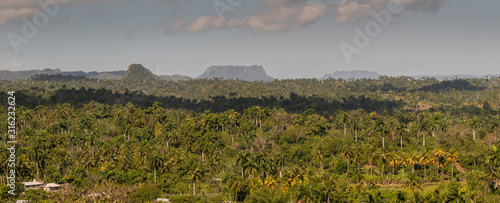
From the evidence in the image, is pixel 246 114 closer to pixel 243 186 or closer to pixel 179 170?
pixel 179 170

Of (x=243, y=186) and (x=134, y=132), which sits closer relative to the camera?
(x=243, y=186)

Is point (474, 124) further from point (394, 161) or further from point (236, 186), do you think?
point (236, 186)

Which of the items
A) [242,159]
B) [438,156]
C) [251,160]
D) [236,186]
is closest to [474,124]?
[438,156]

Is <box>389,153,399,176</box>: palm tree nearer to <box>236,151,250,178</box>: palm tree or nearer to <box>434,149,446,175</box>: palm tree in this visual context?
<box>434,149,446,175</box>: palm tree

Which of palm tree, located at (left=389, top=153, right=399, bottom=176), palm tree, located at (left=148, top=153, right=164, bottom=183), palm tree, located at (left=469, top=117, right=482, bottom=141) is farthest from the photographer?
palm tree, located at (left=469, top=117, right=482, bottom=141)

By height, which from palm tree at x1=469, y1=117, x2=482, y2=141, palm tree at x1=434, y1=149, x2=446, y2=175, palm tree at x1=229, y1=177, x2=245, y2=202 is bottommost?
palm tree at x1=229, y1=177, x2=245, y2=202

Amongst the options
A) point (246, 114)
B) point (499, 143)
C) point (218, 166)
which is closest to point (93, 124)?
point (246, 114)

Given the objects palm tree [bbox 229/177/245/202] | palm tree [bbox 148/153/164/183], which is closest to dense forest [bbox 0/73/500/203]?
palm tree [bbox 148/153/164/183]

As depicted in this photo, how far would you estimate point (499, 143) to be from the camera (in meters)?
119

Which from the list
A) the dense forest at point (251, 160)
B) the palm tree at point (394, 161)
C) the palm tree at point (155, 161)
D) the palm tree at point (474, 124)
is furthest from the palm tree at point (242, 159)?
the palm tree at point (474, 124)

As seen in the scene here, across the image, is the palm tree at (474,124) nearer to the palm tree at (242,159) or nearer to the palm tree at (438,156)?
the palm tree at (438,156)

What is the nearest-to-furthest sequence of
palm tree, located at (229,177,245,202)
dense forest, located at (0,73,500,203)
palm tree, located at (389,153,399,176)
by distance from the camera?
dense forest, located at (0,73,500,203)
palm tree, located at (229,177,245,202)
palm tree, located at (389,153,399,176)

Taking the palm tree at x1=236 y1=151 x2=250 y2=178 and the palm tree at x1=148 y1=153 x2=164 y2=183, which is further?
the palm tree at x1=148 y1=153 x2=164 y2=183

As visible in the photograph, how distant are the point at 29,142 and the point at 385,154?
106346 mm
